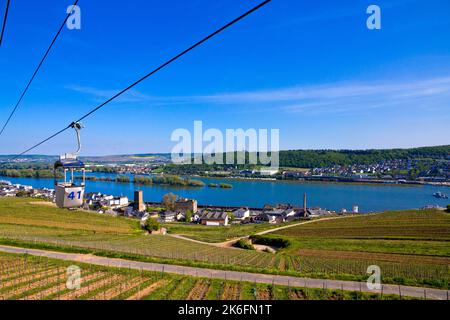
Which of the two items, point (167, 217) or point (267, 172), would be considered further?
point (267, 172)

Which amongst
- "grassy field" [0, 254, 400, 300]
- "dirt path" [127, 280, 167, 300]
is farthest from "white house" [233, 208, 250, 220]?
"dirt path" [127, 280, 167, 300]

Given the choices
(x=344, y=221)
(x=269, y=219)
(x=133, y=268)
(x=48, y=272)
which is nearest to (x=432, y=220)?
(x=344, y=221)

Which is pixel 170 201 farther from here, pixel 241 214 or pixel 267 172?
pixel 267 172

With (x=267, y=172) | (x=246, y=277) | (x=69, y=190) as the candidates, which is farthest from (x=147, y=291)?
(x=267, y=172)
